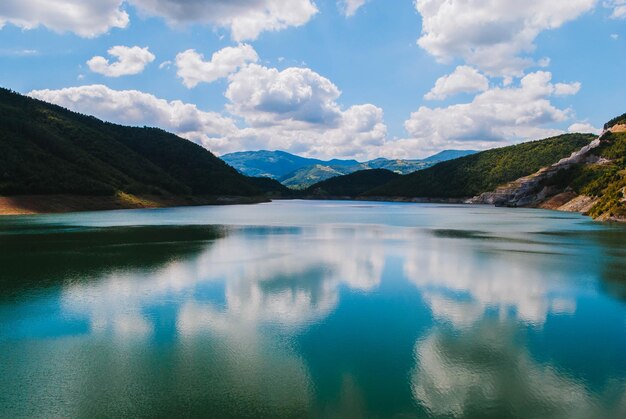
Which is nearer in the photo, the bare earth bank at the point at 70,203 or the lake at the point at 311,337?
the lake at the point at 311,337

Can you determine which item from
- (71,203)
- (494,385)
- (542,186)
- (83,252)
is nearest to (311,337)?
(494,385)

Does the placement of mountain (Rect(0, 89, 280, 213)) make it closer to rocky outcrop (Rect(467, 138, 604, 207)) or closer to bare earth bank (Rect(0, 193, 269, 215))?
bare earth bank (Rect(0, 193, 269, 215))

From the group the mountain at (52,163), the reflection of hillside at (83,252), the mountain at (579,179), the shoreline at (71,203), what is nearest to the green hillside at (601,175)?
the mountain at (579,179)

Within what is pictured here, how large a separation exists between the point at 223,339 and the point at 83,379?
19.3ft

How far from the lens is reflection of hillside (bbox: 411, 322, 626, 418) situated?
514 inches

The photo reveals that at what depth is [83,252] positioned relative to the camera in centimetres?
4553

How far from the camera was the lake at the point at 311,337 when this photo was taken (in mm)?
13523

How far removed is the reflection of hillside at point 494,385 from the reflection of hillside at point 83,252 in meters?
27.1

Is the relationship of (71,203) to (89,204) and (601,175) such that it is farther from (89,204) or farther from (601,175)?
(601,175)

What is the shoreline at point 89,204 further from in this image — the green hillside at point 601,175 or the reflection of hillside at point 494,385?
the reflection of hillside at point 494,385

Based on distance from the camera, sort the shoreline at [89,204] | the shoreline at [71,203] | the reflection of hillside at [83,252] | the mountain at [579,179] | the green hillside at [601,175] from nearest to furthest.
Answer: the reflection of hillside at [83,252] < the shoreline at [89,204] < the shoreline at [71,203] < the green hillside at [601,175] < the mountain at [579,179]

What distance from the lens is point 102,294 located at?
2769cm

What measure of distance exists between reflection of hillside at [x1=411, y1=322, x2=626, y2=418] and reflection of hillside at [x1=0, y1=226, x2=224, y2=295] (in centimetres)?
2708

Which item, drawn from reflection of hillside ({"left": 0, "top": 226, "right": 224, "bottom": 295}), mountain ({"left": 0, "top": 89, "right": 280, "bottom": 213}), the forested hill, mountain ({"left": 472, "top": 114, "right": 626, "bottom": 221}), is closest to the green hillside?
mountain ({"left": 472, "top": 114, "right": 626, "bottom": 221})
